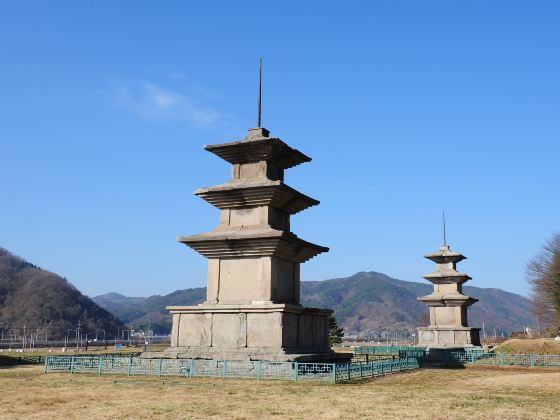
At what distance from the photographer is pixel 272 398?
51.2 ft

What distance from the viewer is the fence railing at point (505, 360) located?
30995 mm

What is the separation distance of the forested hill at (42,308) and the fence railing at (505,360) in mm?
157784

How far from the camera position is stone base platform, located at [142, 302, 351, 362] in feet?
74.2

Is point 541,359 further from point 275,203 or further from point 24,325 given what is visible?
point 24,325

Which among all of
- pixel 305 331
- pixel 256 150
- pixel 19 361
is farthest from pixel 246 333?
pixel 19 361

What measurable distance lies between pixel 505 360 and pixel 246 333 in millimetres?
17296

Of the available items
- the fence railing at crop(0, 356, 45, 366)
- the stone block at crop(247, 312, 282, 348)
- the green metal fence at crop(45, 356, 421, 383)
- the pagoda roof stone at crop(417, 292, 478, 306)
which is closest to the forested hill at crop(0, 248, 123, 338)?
the fence railing at crop(0, 356, 45, 366)

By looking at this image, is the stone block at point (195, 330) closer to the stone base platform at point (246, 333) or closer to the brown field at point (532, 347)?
the stone base platform at point (246, 333)

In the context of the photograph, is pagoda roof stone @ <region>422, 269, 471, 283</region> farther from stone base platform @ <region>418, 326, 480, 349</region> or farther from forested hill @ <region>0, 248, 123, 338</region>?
forested hill @ <region>0, 248, 123, 338</region>

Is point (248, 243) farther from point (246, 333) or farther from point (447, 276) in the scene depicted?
point (447, 276)

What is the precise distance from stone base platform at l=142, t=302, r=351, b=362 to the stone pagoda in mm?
41

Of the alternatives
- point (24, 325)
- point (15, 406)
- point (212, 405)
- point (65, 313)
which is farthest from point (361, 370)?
point (65, 313)

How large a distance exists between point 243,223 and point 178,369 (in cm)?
702

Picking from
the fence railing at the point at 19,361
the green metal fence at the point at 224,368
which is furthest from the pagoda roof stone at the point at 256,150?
the fence railing at the point at 19,361
